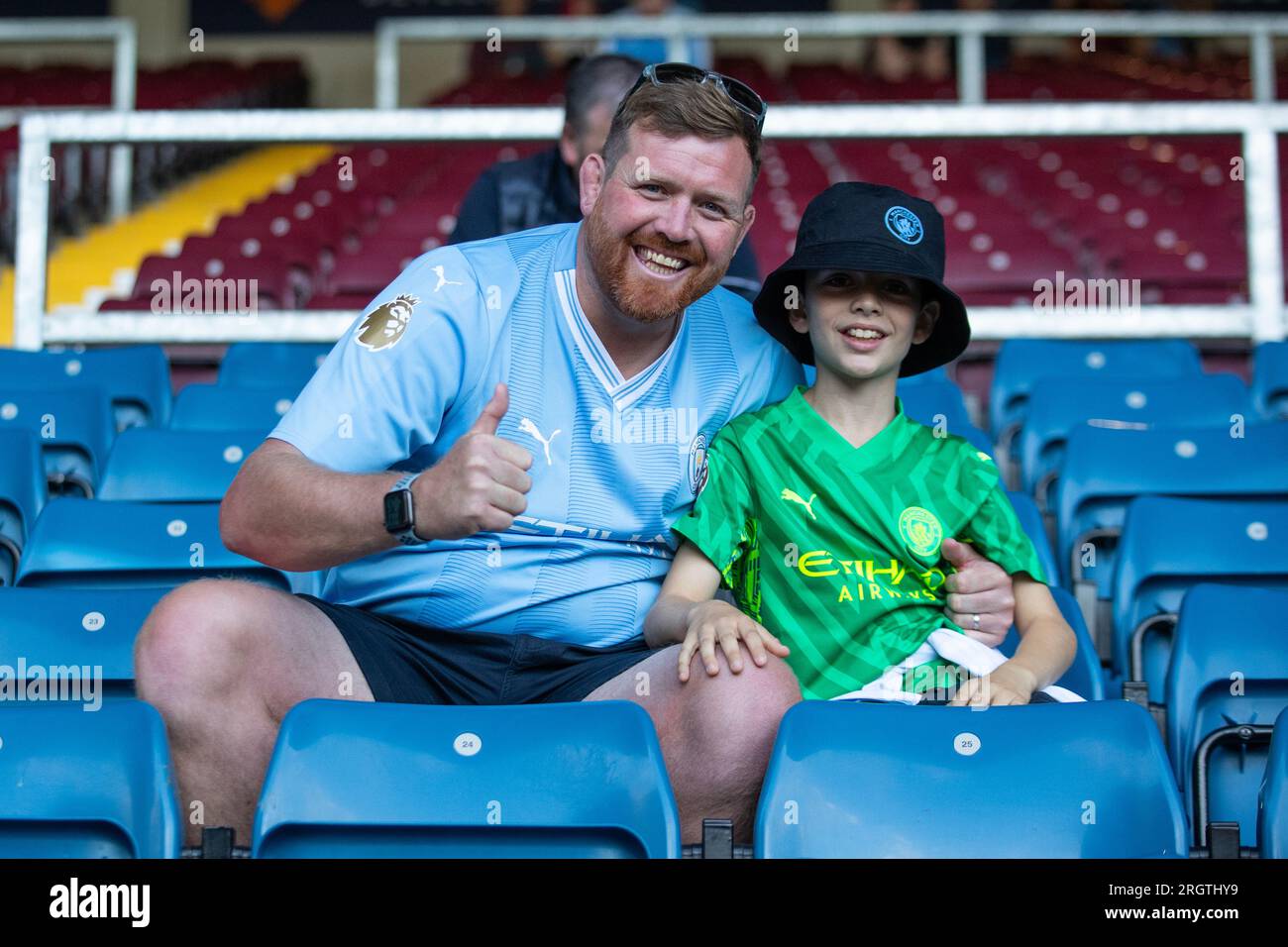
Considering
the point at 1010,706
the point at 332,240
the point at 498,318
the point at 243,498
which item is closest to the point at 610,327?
the point at 498,318

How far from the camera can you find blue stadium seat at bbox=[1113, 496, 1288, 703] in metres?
2.49

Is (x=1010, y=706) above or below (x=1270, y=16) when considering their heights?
below

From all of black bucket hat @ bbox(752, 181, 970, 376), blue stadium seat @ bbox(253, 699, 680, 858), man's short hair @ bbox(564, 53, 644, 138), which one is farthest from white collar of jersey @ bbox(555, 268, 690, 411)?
man's short hair @ bbox(564, 53, 644, 138)

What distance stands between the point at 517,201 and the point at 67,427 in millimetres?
1029

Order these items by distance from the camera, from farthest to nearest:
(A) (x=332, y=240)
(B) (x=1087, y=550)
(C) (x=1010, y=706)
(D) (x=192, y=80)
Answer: (D) (x=192, y=80), (A) (x=332, y=240), (B) (x=1087, y=550), (C) (x=1010, y=706)

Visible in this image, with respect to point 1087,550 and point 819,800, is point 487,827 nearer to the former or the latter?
point 819,800

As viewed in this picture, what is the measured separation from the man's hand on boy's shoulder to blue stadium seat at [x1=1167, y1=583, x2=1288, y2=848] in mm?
285

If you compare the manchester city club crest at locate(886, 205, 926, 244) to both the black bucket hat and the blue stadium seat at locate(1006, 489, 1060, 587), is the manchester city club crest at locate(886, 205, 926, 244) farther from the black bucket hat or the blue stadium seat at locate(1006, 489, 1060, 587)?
the blue stadium seat at locate(1006, 489, 1060, 587)

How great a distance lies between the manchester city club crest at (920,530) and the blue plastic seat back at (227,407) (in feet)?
5.09

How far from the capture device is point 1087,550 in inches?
107

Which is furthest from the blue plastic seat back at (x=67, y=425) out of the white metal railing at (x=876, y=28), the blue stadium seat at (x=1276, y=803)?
the white metal railing at (x=876, y=28)
